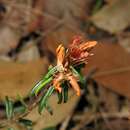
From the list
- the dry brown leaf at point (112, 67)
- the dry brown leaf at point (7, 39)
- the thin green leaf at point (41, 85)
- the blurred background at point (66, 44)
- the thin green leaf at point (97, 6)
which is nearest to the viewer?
the thin green leaf at point (41, 85)

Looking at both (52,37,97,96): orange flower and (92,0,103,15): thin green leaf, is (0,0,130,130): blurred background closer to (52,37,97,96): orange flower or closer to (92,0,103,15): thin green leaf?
(92,0,103,15): thin green leaf

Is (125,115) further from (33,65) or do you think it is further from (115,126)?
(33,65)

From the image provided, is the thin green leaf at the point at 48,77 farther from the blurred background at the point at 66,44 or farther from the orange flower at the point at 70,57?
the blurred background at the point at 66,44

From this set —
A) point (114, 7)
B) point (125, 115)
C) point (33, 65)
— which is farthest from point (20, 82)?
point (114, 7)

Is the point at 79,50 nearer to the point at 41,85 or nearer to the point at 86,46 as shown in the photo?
the point at 86,46

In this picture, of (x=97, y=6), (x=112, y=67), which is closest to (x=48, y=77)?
(x=112, y=67)

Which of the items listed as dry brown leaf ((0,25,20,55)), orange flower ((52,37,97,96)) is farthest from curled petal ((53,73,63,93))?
dry brown leaf ((0,25,20,55))

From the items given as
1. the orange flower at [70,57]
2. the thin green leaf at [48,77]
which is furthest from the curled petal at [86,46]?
the thin green leaf at [48,77]

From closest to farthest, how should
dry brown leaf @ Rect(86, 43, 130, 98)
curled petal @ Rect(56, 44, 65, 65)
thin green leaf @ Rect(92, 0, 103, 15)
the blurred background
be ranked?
curled petal @ Rect(56, 44, 65, 65) < the blurred background < dry brown leaf @ Rect(86, 43, 130, 98) < thin green leaf @ Rect(92, 0, 103, 15)
